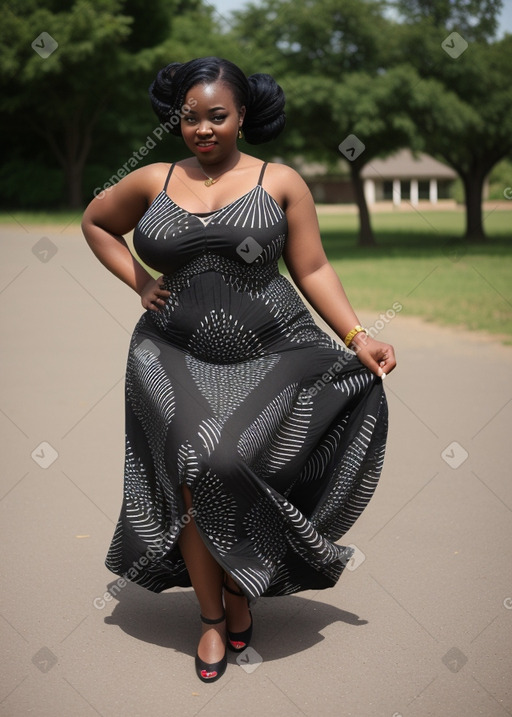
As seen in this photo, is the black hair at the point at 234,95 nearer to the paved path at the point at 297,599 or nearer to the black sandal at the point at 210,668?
the black sandal at the point at 210,668

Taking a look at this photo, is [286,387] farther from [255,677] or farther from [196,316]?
[255,677]

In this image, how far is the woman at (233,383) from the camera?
336cm

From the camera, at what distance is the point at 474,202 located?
2986 centimetres

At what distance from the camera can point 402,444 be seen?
21.7ft

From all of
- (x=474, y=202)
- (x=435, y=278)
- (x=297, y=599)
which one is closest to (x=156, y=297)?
(x=297, y=599)

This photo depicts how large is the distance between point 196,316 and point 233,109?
30.6 inches

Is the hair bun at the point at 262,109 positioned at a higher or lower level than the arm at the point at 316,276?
higher

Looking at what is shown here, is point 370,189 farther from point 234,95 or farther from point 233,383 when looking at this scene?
point 233,383

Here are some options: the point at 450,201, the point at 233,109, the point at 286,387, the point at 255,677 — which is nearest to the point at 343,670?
the point at 255,677

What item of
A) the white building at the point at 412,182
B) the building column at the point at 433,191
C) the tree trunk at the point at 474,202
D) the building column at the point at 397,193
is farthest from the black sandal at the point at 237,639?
the building column at the point at 433,191

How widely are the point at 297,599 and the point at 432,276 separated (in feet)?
46.1

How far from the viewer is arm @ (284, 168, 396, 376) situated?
3.70 meters

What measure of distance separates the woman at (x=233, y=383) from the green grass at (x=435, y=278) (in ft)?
23.8

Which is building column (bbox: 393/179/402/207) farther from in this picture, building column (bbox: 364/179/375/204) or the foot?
the foot
